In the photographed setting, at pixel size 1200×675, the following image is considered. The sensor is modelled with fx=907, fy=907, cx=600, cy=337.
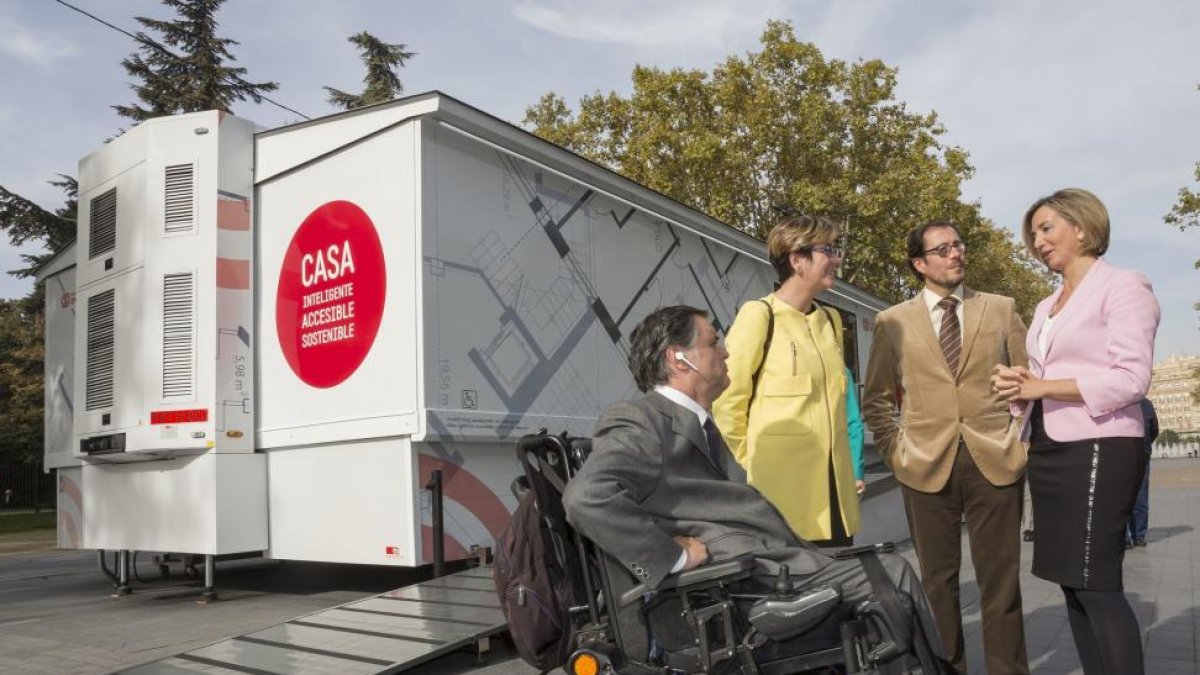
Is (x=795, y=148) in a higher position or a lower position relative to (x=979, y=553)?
higher

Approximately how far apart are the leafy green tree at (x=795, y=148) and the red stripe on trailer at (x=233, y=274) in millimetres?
14549

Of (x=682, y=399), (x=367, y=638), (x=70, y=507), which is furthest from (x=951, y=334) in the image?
(x=70, y=507)

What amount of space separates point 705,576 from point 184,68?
93.7ft

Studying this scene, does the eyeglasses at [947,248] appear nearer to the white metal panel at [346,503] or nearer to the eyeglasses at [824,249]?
the eyeglasses at [824,249]

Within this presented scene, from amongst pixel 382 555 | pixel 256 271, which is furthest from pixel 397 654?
pixel 256 271

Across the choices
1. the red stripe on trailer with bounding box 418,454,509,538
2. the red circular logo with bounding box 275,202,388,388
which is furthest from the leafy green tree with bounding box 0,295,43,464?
the red stripe on trailer with bounding box 418,454,509,538

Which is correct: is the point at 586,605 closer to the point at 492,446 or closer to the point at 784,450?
the point at 784,450

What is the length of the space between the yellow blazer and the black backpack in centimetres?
91

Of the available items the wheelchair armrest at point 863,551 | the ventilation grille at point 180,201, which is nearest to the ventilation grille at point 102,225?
the ventilation grille at point 180,201

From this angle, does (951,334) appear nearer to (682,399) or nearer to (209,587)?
(682,399)

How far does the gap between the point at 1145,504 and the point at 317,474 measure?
7.14 meters

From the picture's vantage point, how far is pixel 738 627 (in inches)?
92.6

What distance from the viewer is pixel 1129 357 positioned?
2568 mm

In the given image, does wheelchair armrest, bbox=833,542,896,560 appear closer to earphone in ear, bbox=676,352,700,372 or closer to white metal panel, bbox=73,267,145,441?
Answer: earphone in ear, bbox=676,352,700,372
